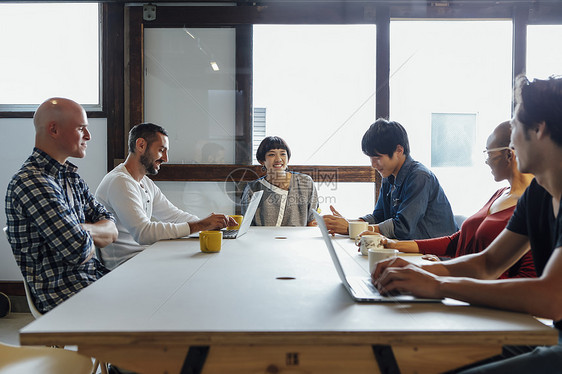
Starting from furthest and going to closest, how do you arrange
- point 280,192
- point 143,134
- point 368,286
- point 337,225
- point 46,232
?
point 280,192 < point 143,134 < point 337,225 < point 46,232 < point 368,286

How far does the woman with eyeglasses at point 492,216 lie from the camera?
1.85 meters

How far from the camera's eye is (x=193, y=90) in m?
3.62

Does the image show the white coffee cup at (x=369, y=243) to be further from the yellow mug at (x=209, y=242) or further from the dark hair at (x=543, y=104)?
the dark hair at (x=543, y=104)

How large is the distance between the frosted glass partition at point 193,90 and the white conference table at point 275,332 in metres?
2.55

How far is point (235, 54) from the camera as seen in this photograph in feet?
11.8

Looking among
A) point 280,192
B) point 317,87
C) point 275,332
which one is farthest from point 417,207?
point 275,332

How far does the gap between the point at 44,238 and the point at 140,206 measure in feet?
2.19

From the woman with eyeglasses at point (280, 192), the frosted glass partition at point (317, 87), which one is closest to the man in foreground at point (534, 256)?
the woman with eyeglasses at point (280, 192)

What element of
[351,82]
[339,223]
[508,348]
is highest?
[351,82]

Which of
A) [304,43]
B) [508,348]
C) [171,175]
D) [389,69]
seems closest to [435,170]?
[389,69]

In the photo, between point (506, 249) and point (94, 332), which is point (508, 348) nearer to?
point (506, 249)

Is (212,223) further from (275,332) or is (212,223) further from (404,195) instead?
(275,332)

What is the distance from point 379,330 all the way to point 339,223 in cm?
148

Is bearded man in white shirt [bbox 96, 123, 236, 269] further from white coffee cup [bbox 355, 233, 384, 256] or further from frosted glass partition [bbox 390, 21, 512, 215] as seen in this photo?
frosted glass partition [bbox 390, 21, 512, 215]
